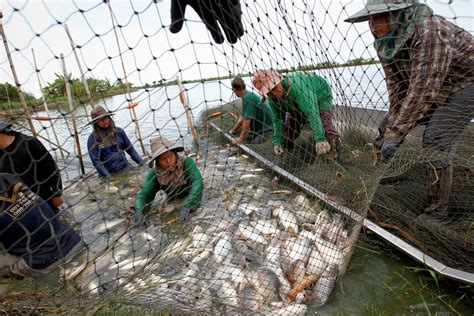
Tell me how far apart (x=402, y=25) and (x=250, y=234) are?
7.78ft

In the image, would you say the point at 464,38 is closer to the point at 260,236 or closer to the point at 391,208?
the point at 391,208

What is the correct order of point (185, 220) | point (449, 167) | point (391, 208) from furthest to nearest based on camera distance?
point (185, 220) → point (391, 208) → point (449, 167)

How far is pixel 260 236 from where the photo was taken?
329cm

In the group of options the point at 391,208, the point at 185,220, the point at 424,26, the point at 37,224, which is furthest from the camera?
the point at 185,220

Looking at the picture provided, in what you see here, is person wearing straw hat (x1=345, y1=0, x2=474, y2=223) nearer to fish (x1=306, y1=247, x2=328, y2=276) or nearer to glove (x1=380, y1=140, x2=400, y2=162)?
glove (x1=380, y1=140, x2=400, y2=162)

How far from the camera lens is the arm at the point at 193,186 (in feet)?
13.9

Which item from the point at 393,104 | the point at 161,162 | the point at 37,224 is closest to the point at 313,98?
the point at 393,104

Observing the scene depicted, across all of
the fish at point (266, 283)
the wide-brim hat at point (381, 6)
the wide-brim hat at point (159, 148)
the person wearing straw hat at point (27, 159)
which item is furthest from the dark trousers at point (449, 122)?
the person wearing straw hat at point (27, 159)

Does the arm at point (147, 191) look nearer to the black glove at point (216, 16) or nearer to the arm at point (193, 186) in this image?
Answer: the arm at point (193, 186)

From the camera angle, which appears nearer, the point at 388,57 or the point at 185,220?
the point at 388,57

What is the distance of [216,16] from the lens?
100 inches

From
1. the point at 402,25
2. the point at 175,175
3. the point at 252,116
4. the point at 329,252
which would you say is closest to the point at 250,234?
the point at 329,252

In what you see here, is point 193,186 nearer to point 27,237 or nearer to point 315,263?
point 27,237

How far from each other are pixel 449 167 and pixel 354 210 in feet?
2.83
